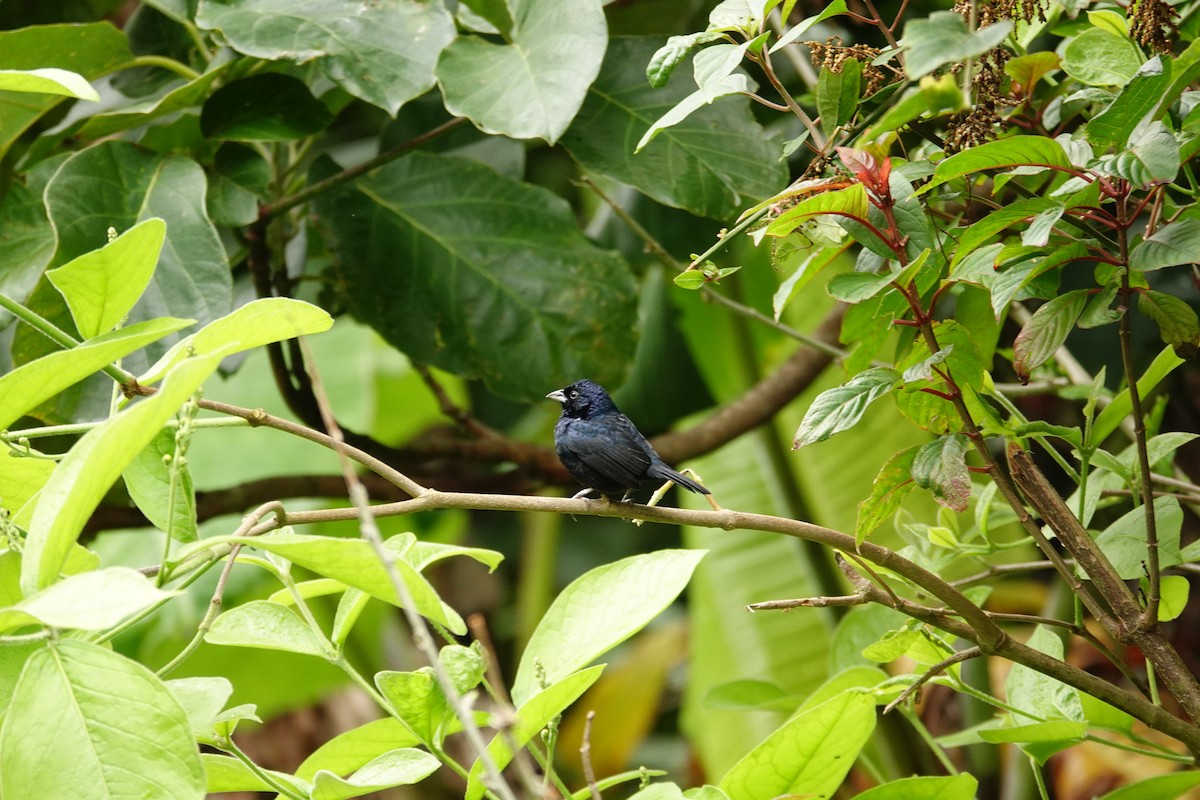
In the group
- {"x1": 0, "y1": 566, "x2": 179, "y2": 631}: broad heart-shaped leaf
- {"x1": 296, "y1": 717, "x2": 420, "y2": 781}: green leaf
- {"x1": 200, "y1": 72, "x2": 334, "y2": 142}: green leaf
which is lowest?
{"x1": 296, "y1": 717, "x2": 420, "y2": 781}: green leaf

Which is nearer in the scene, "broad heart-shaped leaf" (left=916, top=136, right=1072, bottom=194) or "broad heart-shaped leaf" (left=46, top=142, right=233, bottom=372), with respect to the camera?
"broad heart-shaped leaf" (left=916, top=136, right=1072, bottom=194)

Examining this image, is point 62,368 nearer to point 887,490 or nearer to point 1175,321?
point 887,490

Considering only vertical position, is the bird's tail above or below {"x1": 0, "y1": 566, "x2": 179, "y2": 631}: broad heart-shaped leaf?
below

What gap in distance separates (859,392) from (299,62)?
0.81 meters

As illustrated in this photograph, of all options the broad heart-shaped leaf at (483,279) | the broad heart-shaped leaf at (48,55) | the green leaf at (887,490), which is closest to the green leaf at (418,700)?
the green leaf at (887,490)

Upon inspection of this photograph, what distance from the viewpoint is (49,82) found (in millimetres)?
804

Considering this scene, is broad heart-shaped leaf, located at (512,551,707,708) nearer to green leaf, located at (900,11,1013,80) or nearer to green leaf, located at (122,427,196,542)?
green leaf, located at (122,427,196,542)

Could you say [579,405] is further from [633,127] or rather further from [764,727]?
[764,727]

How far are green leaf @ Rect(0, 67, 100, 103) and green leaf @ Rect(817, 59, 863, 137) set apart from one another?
57cm

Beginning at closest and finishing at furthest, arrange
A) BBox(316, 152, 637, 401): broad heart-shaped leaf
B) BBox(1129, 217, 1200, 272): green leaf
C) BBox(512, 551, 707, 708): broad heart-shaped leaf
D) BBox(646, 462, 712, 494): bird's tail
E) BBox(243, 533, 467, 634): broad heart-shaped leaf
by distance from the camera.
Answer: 1. BBox(243, 533, 467, 634): broad heart-shaped leaf
2. BBox(1129, 217, 1200, 272): green leaf
3. BBox(512, 551, 707, 708): broad heart-shaped leaf
4. BBox(646, 462, 712, 494): bird's tail
5. BBox(316, 152, 637, 401): broad heart-shaped leaf

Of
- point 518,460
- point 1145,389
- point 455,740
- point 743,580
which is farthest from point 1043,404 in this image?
point 455,740

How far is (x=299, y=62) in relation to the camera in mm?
1302

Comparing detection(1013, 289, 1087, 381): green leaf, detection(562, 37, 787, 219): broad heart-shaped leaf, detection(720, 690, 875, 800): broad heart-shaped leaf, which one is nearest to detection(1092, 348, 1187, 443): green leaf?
detection(1013, 289, 1087, 381): green leaf

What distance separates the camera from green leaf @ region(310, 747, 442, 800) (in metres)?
0.82
